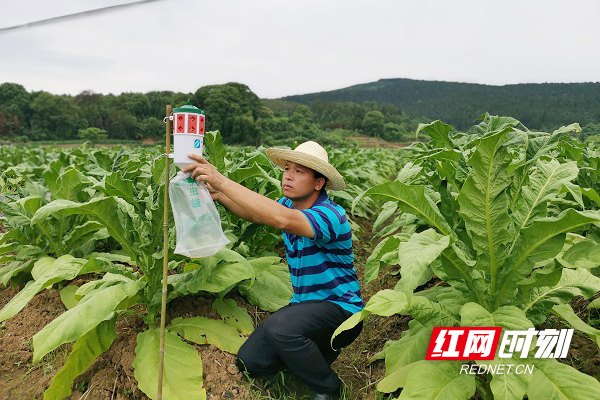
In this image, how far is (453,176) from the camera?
2562mm

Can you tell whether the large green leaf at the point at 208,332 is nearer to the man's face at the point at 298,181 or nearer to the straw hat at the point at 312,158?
the man's face at the point at 298,181

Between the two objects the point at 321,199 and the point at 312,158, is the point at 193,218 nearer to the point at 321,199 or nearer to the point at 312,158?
the point at 312,158

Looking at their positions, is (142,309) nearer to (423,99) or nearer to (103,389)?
(103,389)

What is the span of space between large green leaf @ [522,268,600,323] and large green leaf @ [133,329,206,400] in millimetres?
1646

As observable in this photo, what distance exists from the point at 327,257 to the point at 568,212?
1.22m

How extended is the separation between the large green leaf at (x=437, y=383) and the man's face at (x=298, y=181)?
1.09 metres

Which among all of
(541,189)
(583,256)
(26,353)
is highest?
(541,189)

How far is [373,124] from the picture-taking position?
80375mm

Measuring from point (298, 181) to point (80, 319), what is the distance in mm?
1290

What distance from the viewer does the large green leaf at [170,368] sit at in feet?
7.32

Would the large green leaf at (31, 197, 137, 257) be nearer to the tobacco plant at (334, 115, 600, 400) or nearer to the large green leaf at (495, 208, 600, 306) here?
the tobacco plant at (334, 115, 600, 400)

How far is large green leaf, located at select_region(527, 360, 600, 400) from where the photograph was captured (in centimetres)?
167

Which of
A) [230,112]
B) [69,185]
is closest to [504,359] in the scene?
[69,185]

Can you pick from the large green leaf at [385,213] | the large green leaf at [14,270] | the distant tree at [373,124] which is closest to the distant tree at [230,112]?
the distant tree at [373,124]
